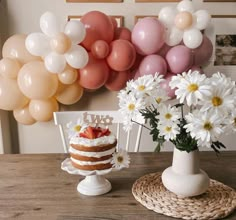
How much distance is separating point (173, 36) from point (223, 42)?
0.48 metres

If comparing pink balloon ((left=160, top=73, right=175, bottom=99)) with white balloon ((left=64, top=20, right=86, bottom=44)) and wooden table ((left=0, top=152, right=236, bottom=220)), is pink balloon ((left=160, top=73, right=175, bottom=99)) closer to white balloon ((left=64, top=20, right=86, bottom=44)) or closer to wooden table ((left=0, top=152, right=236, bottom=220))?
wooden table ((left=0, top=152, right=236, bottom=220))

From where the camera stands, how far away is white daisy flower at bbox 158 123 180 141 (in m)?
1.06

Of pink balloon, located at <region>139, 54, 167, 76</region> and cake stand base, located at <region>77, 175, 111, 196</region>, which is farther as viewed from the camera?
pink balloon, located at <region>139, 54, 167, 76</region>

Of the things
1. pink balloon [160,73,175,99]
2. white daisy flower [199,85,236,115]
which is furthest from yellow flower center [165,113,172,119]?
pink balloon [160,73,175,99]

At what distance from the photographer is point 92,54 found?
6.61 feet

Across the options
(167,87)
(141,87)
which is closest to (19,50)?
(167,87)

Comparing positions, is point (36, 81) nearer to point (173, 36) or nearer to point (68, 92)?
point (68, 92)

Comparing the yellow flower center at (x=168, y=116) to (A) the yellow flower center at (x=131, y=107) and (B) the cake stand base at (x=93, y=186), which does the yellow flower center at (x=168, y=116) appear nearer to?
(A) the yellow flower center at (x=131, y=107)

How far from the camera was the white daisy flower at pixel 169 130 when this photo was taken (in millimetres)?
1063

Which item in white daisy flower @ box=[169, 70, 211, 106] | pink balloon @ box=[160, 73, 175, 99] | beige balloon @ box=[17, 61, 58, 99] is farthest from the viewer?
beige balloon @ box=[17, 61, 58, 99]

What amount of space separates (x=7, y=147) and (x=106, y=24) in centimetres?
118

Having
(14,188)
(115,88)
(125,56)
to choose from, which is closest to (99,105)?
(115,88)

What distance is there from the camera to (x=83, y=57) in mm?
1911

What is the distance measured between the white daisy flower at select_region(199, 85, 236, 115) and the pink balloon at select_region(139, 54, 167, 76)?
1.01m
